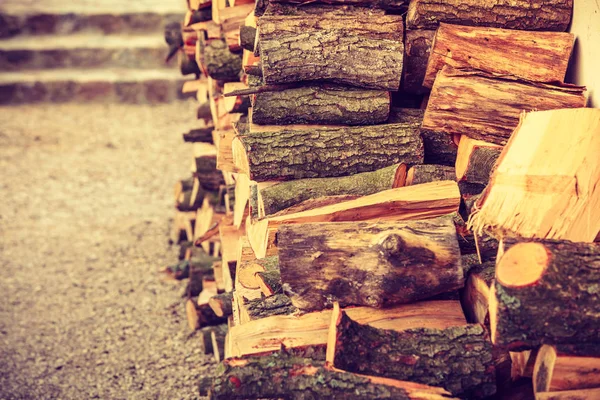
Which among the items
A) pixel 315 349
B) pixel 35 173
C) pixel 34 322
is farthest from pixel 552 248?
pixel 35 173

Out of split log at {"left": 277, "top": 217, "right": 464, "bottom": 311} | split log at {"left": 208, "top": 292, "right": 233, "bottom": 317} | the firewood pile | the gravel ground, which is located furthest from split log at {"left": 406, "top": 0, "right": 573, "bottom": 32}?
the gravel ground

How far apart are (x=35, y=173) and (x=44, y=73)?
2.50 m

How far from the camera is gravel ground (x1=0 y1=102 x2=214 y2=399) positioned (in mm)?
3754

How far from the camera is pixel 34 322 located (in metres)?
4.26

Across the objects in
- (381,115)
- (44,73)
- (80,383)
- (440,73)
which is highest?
(440,73)

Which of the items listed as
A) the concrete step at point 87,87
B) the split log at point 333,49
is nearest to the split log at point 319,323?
the split log at point 333,49

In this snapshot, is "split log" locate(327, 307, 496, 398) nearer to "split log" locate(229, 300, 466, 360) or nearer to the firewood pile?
the firewood pile

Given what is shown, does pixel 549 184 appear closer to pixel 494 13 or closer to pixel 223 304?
pixel 494 13

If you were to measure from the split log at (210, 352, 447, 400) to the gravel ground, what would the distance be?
152cm

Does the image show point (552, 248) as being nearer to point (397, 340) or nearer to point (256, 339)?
point (397, 340)

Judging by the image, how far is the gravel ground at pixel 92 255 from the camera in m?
3.75

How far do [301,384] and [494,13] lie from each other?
183 cm

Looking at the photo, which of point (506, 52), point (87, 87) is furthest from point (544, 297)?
point (87, 87)

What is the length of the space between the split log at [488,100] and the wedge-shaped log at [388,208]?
31 centimetres
